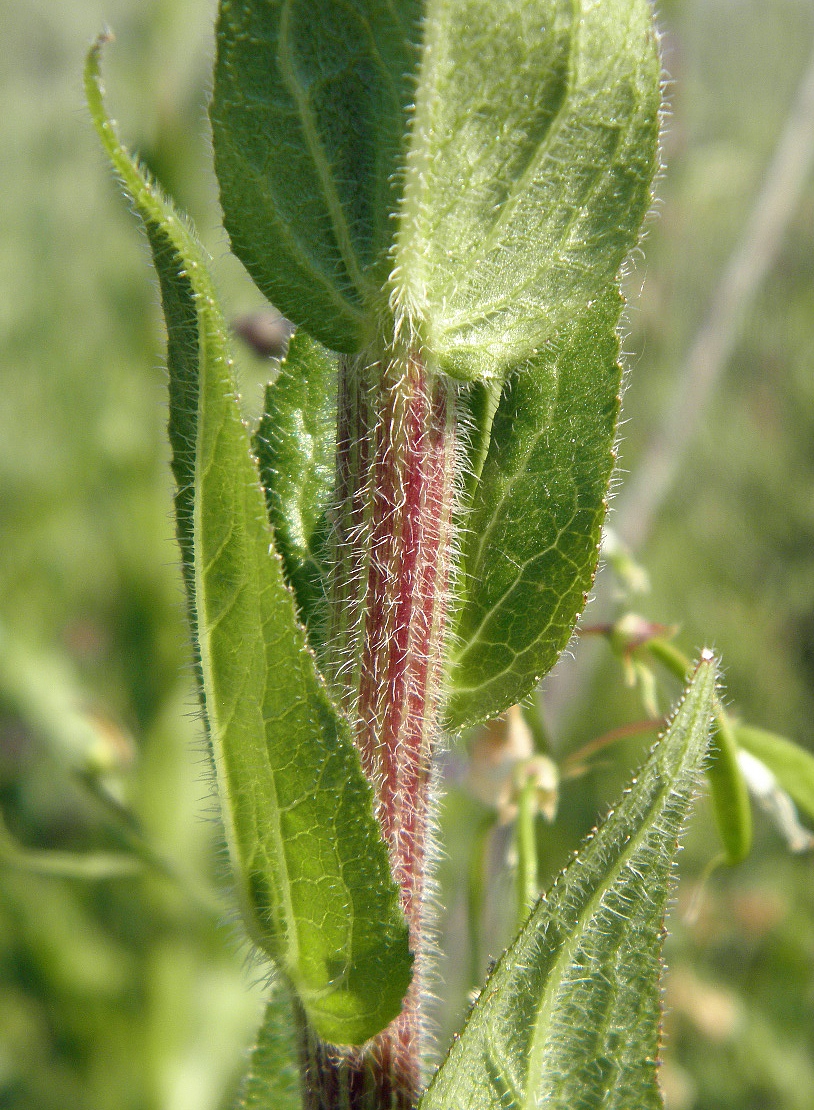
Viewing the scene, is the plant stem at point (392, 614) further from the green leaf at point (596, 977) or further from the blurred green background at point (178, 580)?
the blurred green background at point (178, 580)

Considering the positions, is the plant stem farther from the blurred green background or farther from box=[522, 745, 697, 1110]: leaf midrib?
the blurred green background

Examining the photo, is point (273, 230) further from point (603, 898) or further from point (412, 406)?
point (603, 898)

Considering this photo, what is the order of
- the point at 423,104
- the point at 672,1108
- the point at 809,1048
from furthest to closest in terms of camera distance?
the point at 809,1048 → the point at 672,1108 → the point at 423,104

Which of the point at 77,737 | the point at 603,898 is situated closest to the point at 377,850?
the point at 603,898

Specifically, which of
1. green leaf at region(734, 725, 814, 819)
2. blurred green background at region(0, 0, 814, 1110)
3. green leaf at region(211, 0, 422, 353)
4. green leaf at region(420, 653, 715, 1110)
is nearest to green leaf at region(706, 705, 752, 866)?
green leaf at region(734, 725, 814, 819)

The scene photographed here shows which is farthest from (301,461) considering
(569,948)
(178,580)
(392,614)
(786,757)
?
(178,580)
